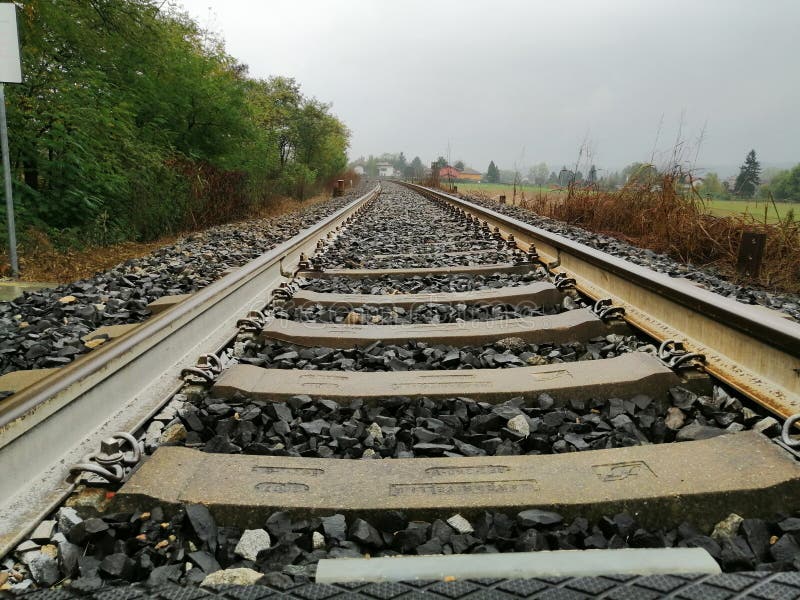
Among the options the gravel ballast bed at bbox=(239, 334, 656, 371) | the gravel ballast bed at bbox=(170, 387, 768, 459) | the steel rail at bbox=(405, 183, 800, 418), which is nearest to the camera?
the gravel ballast bed at bbox=(170, 387, 768, 459)

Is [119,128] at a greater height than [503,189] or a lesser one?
greater

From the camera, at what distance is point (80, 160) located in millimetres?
6566

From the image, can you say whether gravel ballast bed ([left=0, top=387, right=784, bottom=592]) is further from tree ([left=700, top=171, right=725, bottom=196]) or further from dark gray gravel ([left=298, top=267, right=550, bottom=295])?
tree ([left=700, top=171, right=725, bottom=196])

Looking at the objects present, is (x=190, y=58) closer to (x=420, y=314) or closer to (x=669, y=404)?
(x=420, y=314)

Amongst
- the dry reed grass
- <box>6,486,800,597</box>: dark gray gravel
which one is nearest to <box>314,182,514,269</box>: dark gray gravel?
the dry reed grass

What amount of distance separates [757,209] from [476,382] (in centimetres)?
430

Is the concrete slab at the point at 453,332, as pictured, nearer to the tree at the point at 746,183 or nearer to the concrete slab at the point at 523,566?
the concrete slab at the point at 523,566

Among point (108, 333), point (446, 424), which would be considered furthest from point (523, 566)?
point (108, 333)

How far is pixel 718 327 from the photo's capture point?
2150 mm

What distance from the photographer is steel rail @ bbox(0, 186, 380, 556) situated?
4.19 ft

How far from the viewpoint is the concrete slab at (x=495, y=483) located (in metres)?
1.25

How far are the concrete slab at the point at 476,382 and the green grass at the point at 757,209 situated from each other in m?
3.64

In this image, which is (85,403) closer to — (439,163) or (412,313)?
(412,313)

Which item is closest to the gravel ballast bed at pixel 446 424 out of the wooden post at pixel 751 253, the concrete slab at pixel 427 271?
the concrete slab at pixel 427 271
